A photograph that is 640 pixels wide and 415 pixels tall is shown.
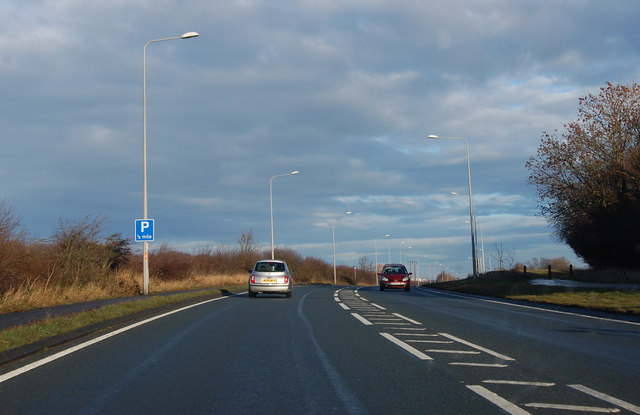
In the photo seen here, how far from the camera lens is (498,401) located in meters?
5.86

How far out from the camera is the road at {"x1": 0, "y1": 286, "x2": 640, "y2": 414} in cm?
579

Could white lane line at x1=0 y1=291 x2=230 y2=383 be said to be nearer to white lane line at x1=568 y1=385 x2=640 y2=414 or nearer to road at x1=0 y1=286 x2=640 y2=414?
road at x1=0 y1=286 x2=640 y2=414

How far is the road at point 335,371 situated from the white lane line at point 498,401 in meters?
0.01

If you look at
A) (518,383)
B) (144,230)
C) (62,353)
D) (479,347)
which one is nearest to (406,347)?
(479,347)

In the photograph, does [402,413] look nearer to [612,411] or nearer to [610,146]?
[612,411]

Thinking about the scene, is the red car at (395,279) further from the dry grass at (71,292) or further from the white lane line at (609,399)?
the white lane line at (609,399)

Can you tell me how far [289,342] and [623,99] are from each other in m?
33.8

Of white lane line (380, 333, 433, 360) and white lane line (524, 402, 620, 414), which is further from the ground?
white lane line (380, 333, 433, 360)

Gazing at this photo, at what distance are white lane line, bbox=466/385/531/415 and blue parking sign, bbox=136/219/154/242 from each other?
18720 mm

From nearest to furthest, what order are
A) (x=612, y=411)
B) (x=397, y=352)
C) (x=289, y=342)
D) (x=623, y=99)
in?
(x=612, y=411) → (x=397, y=352) → (x=289, y=342) → (x=623, y=99)

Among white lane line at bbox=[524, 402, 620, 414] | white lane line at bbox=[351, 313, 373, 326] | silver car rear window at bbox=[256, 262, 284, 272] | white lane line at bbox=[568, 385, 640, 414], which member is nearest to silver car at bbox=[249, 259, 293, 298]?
silver car rear window at bbox=[256, 262, 284, 272]

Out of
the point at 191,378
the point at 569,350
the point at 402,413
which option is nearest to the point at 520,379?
the point at 402,413

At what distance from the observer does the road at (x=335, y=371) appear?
5788 mm

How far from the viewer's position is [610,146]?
36844 millimetres
